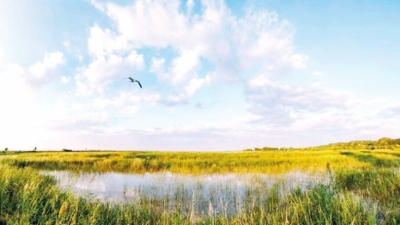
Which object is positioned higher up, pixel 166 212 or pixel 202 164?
pixel 202 164

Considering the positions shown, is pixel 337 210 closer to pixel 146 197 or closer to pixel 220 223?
pixel 220 223

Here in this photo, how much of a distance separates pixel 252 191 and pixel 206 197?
6.53 ft

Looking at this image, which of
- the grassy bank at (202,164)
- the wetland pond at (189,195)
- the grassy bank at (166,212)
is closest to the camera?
the grassy bank at (166,212)

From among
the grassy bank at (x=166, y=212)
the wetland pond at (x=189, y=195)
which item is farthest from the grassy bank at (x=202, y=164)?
the grassy bank at (x=166, y=212)

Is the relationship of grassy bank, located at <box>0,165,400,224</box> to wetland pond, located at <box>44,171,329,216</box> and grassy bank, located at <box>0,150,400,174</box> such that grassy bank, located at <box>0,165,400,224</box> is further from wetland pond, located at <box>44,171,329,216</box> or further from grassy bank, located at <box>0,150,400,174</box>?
grassy bank, located at <box>0,150,400,174</box>

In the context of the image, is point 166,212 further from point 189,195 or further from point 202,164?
point 202,164

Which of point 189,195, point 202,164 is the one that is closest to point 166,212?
point 189,195

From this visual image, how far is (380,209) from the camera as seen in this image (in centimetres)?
845

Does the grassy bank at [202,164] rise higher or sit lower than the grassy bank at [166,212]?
higher

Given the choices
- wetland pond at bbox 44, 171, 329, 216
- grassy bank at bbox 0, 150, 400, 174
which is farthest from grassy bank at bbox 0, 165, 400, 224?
grassy bank at bbox 0, 150, 400, 174

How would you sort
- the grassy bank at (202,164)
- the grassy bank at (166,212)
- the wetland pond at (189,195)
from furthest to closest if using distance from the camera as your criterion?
the grassy bank at (202,164), the wetland pond at (189,195), the grassy bank at (166,212)

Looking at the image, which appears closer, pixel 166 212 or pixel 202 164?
pixel 166 212

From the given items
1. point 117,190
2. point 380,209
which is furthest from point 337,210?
point 117,190

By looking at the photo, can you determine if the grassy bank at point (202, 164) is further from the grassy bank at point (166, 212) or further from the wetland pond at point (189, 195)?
the grassy bank at point (166, 212)
